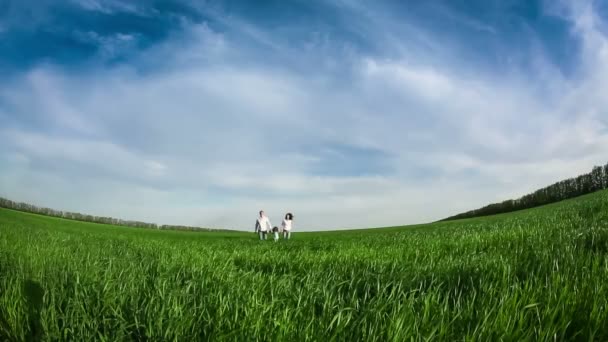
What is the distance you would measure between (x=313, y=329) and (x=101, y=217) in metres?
115

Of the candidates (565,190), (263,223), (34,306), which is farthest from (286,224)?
(565,190)

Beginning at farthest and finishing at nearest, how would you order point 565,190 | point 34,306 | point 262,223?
point 565,190 → point 262,223 → point 34,306

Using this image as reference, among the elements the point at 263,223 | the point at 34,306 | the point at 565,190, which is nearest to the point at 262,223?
the point at 263,223

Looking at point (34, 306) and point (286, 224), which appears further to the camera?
point (286, 224)

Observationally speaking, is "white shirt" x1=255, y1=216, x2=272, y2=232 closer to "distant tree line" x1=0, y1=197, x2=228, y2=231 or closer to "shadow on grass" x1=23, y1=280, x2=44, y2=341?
"shadow on grass" x1=23, y1=280, x2=44, y2=341

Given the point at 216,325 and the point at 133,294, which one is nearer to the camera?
the point at 216,325

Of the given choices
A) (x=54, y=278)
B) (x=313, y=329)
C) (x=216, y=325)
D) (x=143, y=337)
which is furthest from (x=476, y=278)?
(x=54, y=278)

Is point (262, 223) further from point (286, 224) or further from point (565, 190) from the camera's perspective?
point (565, 190)

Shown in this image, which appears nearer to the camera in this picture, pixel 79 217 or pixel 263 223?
pixel 263 223

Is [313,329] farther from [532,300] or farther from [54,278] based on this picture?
[54,278]

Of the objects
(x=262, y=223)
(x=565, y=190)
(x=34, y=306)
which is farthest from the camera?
(x=565, y=190)

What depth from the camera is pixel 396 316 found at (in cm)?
246

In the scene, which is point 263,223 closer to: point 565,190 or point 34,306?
point 34,306

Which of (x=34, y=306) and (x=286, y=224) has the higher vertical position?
(x=34, y=306)
